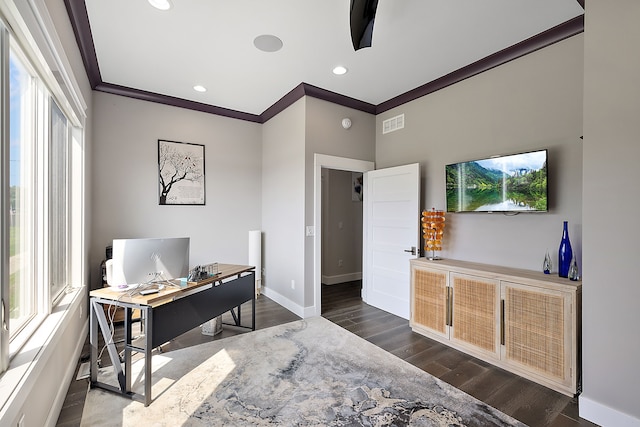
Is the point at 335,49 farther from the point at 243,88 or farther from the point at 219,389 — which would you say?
the point at 219,389

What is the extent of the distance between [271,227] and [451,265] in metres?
2.60

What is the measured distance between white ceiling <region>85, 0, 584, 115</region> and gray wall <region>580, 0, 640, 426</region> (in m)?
0.66

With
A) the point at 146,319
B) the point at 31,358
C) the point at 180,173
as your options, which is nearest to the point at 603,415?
the point at 146,319

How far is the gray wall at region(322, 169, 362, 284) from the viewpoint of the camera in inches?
223

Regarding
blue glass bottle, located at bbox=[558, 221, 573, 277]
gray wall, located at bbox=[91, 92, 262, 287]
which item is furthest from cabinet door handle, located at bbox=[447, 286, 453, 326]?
gray wall, located at bbox=[91, 92, 262, 287]

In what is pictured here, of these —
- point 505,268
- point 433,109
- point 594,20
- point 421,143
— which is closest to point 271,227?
point 421,143

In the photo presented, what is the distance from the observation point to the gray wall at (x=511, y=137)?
2482 millimetres

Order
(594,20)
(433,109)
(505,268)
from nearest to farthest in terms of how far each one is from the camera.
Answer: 1. (594,20)
2. (505,268)
3. (433,109)

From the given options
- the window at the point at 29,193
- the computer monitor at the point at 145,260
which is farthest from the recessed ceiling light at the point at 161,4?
the computer monitor at the point at 145,260

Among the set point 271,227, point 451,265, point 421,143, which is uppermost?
point 421,143

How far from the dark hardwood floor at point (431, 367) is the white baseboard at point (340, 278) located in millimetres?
1354

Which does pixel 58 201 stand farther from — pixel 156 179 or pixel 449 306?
pixel 449 306

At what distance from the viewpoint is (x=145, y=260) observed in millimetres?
2248

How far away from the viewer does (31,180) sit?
6.21 feet
